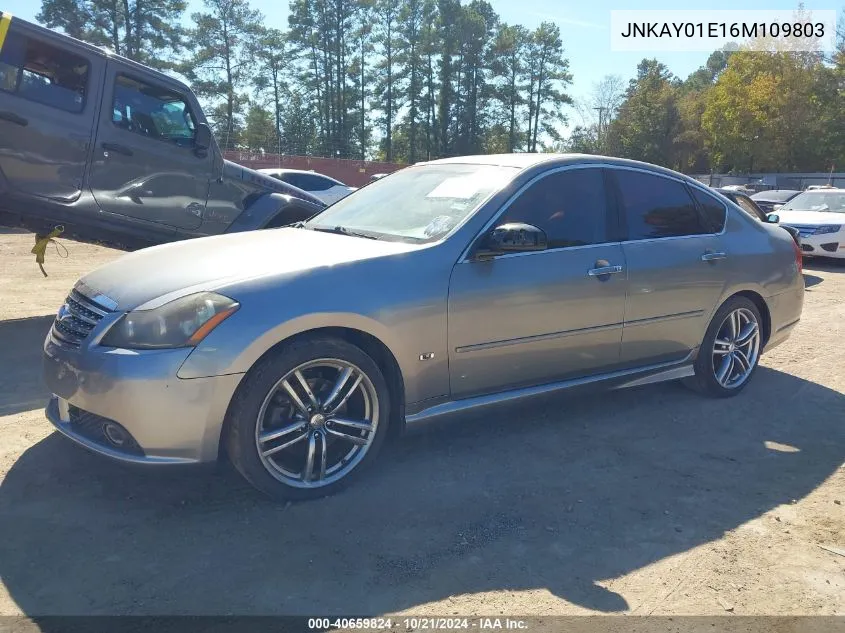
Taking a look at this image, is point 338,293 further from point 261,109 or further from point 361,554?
point 261,109

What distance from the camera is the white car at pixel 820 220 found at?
1288 centimetres

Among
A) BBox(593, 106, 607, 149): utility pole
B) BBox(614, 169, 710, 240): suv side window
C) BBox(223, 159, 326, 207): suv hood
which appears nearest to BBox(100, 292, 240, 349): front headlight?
BBox(614, 169, 710, 240): suv side window

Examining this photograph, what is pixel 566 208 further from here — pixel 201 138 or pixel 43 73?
pixel 43 73

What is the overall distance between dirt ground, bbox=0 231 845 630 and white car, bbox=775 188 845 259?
32.1 ft

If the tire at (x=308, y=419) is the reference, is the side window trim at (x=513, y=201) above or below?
above

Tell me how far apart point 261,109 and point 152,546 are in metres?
50.9

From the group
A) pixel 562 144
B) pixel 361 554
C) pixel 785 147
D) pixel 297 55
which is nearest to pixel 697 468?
pixel 361 554

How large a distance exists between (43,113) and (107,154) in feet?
2.02

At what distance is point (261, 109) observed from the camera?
→ 165ft

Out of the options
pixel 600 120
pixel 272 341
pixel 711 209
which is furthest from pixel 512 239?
pixel 600 120

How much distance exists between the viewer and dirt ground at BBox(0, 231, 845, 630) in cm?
267

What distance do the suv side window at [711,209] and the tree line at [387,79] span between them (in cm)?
4466

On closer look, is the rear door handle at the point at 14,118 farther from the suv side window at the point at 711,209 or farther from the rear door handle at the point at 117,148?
the suv side window at the point at 711,209

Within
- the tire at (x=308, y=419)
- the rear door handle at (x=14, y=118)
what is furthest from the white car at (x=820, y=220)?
the rear door handle at (x=14, y=118)
